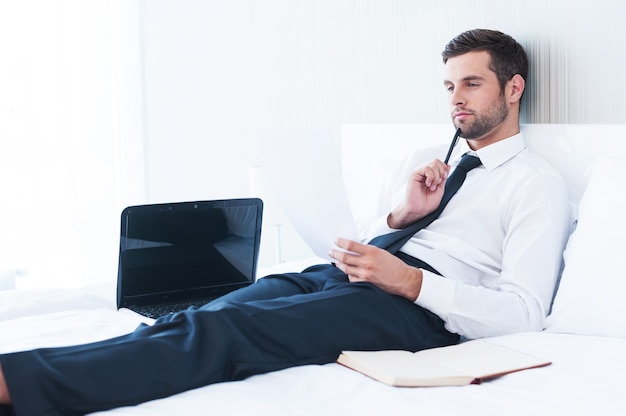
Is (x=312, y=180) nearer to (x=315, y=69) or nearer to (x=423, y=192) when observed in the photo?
(x=423, y=192)

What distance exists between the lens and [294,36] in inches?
127

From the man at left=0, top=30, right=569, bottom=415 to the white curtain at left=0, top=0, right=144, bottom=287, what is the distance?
206cm

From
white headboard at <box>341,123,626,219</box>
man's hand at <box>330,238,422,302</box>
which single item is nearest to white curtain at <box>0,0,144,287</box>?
white headboard at <box>341,123,626,219</box>

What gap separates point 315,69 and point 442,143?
34.9 inches

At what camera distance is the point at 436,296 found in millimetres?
1677

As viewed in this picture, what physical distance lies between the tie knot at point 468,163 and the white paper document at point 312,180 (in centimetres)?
Result: 47

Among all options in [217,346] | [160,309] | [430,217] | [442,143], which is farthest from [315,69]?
[217,346]

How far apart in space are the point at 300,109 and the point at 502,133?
130cm

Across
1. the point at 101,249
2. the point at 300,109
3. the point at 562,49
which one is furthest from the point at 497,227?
the point at 101,249

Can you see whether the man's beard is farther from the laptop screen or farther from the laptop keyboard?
the laptop keyboard

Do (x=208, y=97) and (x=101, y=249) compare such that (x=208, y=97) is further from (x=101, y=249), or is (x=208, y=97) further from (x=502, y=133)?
(x=502, y=133)

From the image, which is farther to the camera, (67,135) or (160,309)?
(67,135)

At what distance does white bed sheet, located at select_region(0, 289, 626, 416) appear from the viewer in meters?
1.20

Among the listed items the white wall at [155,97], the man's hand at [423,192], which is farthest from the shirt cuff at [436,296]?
the white wall at [155,97]
